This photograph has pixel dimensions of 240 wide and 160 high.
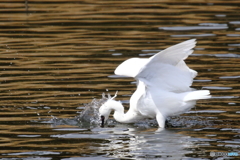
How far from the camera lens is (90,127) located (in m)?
10.1

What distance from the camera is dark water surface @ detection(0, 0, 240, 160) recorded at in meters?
8.69

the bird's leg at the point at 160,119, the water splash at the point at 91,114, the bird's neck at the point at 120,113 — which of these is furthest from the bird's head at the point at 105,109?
the bird's leg at the point at 160,119

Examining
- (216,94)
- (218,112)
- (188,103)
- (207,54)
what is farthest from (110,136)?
(207,54)

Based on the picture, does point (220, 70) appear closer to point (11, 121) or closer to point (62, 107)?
point (62, 107)

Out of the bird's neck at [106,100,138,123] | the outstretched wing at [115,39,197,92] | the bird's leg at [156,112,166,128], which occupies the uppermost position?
the outstretched wing at [115,39,197,92]

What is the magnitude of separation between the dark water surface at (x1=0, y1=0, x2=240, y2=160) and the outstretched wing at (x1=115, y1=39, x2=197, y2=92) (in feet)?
2.27

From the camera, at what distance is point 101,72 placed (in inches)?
506

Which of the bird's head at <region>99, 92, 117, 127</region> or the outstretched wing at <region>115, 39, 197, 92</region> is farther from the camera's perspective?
the bird's head at <region>99, 92, 117, 127</region>

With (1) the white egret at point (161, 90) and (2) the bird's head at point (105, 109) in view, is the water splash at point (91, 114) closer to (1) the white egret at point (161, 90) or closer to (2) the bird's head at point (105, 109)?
(2) the bird's head at point (105, 109)

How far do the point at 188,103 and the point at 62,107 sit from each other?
2287 mm

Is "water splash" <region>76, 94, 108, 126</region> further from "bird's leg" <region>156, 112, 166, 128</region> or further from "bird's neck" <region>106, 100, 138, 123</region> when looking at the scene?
"bird's leg" <region>156, 112, 166, 128</region>

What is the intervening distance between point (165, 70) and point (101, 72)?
3316 millimetres

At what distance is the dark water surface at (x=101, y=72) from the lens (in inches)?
342

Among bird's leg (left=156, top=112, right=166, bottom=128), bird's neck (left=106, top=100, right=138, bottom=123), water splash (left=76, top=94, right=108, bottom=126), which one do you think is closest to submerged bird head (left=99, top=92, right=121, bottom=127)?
bird's neck (left=106, top=100, right=138, bottom=123)
